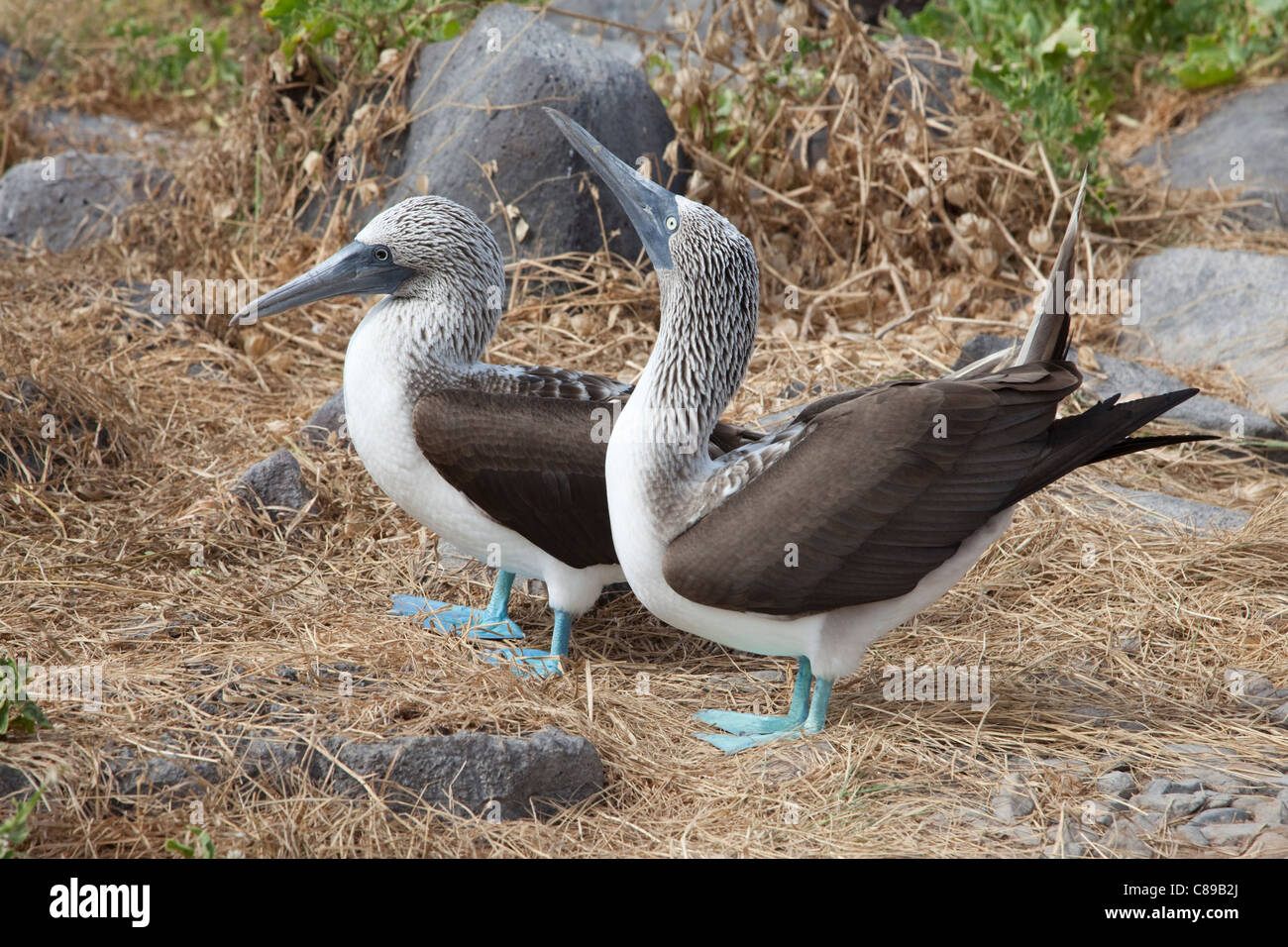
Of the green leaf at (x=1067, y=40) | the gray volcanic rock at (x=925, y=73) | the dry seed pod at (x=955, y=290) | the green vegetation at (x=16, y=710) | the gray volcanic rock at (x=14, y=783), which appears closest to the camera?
the gray volcanic rock at (x=14, y=783)

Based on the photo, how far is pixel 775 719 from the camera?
12.5ft

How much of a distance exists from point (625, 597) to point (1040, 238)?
3.57m

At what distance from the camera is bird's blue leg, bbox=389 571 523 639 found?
428 cm

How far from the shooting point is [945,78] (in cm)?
786

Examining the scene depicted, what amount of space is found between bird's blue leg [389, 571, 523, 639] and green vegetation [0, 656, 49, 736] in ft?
4.46

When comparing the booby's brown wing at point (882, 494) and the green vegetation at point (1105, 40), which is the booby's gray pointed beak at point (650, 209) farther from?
the green vegetation at point (1105, 40)

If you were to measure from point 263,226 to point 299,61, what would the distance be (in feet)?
3.23

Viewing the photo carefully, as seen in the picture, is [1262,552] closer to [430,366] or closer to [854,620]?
[854,620]

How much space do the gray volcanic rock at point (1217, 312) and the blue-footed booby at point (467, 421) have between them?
3.34 m

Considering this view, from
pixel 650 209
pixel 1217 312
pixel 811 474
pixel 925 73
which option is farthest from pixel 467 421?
pixel 925 73

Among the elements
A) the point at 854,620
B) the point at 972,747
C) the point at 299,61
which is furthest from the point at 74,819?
the point at 299,61

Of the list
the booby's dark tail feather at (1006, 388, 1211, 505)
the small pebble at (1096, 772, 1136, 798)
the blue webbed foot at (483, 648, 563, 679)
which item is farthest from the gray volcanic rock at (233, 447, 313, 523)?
the small pebble at (1096, 772, 1136, 798)

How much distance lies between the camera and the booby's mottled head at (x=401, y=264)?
13.9ft

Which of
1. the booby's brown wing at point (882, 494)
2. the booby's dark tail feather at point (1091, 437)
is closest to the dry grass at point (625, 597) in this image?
the booby's brown wing at point (882, 494)
